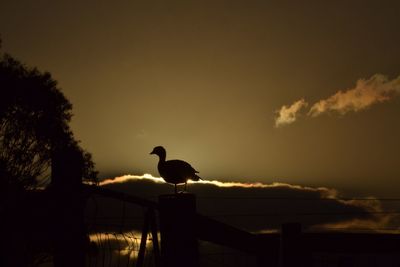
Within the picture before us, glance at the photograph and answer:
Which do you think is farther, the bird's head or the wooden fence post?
the bird's head

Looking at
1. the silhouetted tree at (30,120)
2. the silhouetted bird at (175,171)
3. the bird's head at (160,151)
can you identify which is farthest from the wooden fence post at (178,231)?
the silhouetted tree at (30,120)

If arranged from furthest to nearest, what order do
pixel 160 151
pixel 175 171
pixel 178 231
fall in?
1. pixel 160 151
2. pixel 175 171
3. pixel 178 231

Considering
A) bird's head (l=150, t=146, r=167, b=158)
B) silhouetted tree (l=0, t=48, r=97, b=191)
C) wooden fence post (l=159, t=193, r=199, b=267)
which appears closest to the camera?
wooden fence post (l=159, t=193, r=199, b=267)

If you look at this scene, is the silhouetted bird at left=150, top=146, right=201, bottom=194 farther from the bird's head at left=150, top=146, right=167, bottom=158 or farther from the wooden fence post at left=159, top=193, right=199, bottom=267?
the wooden fence post at left=159, top=193, right=199, bottom=267

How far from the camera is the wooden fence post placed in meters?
4.45

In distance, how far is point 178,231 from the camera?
A: 14.7ft

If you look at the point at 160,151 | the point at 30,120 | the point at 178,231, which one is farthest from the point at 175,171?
the point at 30,120

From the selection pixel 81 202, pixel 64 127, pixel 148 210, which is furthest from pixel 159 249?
pixel 64 127

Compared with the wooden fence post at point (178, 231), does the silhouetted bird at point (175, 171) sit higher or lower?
higher

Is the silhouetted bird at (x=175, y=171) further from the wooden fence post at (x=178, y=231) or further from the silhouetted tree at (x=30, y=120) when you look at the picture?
the silhouetted tree at (x=30, y=120)

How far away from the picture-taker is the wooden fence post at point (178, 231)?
4.45m

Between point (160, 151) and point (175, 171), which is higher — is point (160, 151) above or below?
above

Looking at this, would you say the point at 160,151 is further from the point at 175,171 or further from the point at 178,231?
the point at 178,231

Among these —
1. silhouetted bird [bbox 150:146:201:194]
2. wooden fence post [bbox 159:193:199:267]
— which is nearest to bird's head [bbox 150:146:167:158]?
silhouetted bird [bbox 150:146:201:194]
